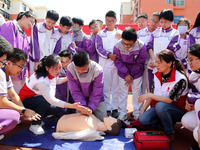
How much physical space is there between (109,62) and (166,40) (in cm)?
114

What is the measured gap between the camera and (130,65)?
3.21 metres

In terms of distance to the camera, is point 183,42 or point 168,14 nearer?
point 168,14

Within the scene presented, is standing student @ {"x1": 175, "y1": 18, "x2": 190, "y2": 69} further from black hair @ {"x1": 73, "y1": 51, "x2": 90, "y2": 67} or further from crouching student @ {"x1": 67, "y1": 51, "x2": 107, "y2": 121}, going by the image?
black hair @ {"x1": 73, "y1": 51, "x2": 90, "y2": 67}

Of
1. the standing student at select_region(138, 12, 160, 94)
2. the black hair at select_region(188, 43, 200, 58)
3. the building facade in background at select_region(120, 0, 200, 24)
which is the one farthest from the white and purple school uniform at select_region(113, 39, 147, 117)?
the building facade in background at select_region(120, 0, 200, 24)

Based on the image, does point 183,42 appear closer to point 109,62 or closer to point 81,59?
point 109,62

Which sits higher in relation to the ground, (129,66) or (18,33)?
(18,33)

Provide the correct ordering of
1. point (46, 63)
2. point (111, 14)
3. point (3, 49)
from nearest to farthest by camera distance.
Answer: point (3, 49)
point (46, 63)
point (111, 14)

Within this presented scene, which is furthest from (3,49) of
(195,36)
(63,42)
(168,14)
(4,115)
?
(195,36)

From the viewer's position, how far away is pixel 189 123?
211cm

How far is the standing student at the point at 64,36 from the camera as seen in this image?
11.2 feet

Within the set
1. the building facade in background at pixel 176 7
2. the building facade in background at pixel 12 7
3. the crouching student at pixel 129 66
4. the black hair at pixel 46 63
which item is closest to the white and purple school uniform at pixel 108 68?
the crouching student at pixel 129 66

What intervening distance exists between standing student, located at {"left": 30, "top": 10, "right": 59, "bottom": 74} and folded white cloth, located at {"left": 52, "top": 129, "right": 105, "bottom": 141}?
5.30ft

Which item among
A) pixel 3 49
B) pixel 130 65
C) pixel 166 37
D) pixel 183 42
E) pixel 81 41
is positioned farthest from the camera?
pixel 81 41

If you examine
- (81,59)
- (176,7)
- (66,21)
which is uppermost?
(176,7)
